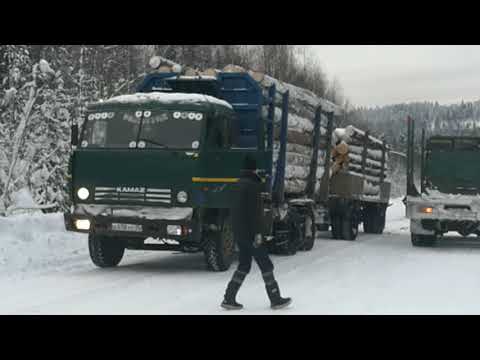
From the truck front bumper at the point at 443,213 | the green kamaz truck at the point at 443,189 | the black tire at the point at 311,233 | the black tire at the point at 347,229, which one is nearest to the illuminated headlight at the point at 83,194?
the black tire at the point at 311,233

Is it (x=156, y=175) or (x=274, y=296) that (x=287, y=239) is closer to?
(x=156, y=175)

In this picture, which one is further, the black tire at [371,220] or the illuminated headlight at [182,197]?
the black tire at [371,220]

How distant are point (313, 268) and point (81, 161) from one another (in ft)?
14.4

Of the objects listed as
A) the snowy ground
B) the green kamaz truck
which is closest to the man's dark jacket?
the snowy ground

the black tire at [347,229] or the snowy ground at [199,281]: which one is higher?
the black tire at [347,229]

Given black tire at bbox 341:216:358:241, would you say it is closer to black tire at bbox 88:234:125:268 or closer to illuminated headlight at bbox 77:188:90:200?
black tire at bbox 88:234:125:268

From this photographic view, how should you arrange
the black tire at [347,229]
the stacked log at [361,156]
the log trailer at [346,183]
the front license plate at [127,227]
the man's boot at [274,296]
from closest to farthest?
the man's boot at [274,296] < the front license plate at [127,227] < the log trailer at [346,183] < the black tire at [347,229] < the stacked log at [361,156]

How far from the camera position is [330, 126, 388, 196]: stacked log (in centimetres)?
2058

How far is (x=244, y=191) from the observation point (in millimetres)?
8750

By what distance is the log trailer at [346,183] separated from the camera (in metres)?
19.1

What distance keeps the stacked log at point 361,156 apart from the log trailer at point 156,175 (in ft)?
25.6

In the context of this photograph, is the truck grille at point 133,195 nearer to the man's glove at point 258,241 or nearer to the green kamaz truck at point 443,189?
the man's glove at point 258,241

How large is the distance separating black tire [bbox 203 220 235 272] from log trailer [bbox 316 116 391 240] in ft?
20.0

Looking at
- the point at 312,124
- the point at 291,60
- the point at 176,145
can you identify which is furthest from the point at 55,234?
the point at 291,60
